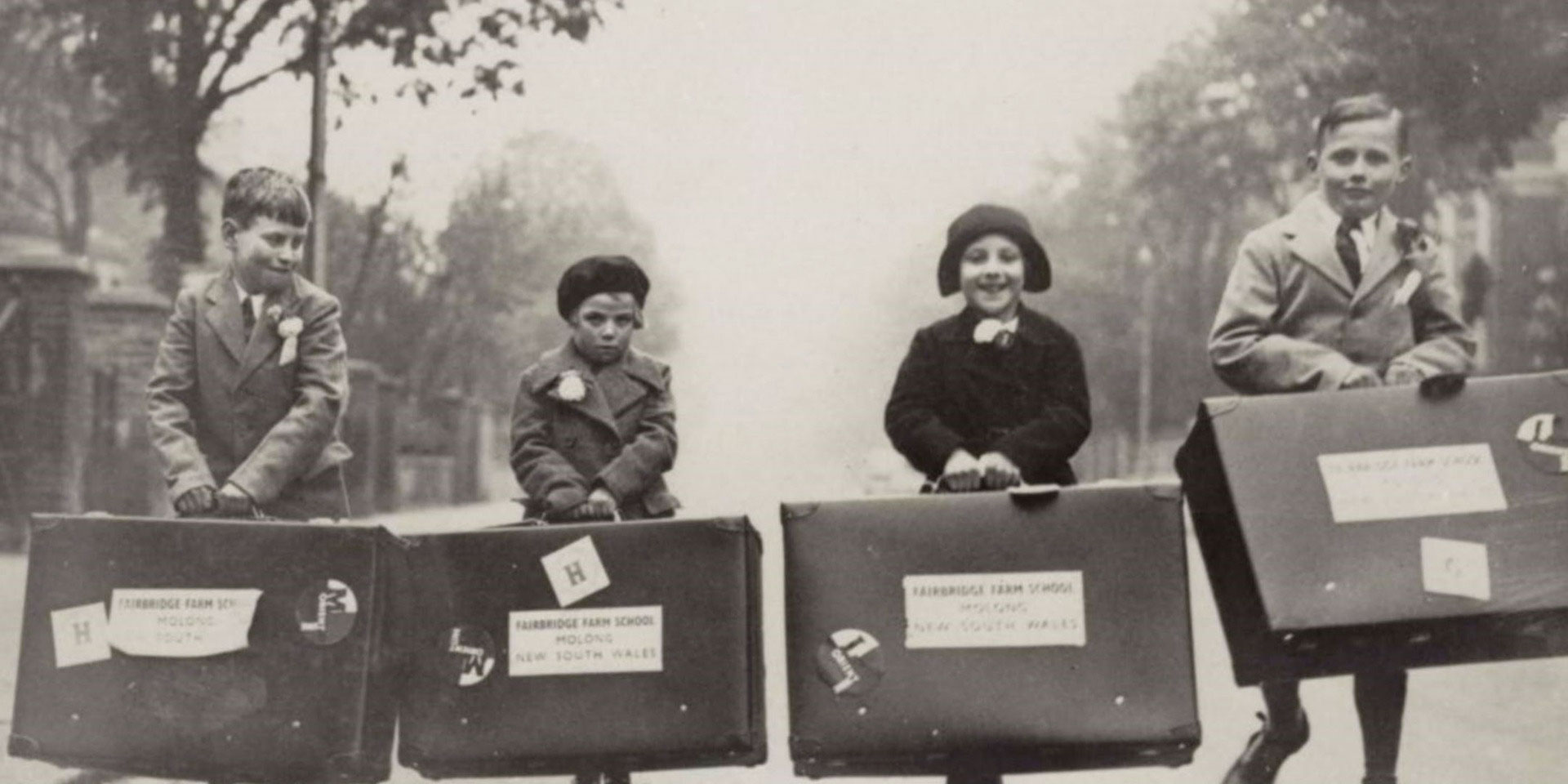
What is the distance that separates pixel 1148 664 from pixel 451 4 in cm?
651

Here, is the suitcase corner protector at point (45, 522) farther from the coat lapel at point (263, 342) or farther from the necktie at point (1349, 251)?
the necktie at point (1349, 251)

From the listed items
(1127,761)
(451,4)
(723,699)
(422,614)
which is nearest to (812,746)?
(723,699)

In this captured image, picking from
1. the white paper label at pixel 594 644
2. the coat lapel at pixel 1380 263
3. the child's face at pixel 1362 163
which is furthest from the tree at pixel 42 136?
the coat lapel at pixel 1380 263

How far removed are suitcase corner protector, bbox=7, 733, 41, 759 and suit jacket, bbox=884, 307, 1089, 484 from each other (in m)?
2.09

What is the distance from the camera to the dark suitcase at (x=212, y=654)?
362 centimetres

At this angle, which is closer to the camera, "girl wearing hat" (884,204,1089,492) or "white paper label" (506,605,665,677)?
"white paper label" (506,605,665,677)

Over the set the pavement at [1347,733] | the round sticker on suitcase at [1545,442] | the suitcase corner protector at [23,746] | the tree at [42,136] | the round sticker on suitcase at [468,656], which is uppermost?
the tree at [42,136]

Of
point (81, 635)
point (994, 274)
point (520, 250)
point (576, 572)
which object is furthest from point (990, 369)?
point (520, 250)

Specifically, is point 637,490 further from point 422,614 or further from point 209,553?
point 209,553

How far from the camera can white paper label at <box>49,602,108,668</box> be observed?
3709 millimetres

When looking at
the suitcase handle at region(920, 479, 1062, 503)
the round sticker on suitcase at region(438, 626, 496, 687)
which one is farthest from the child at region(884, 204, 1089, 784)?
the round sticker on suitcase at region(438, 626, 496, 687)

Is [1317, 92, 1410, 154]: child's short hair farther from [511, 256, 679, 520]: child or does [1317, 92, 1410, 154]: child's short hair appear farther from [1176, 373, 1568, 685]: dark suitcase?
[511, 256, 679, 520]: child

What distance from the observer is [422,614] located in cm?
365

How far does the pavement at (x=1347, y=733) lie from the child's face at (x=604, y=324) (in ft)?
1.96
